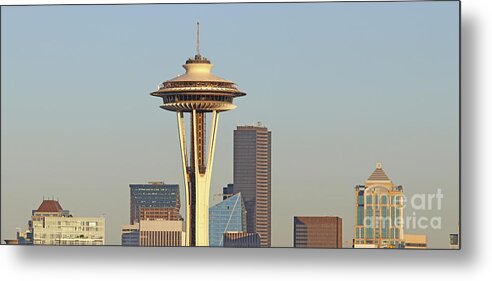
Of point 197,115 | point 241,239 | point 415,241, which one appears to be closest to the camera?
point 415,241

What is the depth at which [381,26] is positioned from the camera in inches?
248

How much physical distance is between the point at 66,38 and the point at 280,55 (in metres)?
1.20

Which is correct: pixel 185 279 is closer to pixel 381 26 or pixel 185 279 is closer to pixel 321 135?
pixel 321 135

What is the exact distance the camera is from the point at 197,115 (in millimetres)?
6469

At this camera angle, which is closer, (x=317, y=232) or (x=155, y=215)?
(x=317, y=232)

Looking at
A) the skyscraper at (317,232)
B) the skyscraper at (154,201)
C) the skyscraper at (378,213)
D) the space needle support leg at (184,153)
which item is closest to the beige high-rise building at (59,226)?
the skyscraper at (154,201)

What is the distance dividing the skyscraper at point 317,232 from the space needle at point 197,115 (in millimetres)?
513

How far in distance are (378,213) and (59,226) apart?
69.3 inches

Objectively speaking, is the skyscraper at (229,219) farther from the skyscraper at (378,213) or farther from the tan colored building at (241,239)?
the skyscraper at (378,213)

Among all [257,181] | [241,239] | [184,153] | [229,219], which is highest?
[184,153]

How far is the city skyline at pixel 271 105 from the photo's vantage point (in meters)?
6.25

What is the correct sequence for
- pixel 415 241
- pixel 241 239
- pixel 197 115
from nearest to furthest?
pixel 415 241
pixel 241 239
pixel 197 115

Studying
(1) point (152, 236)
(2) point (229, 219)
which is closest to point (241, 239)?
(2) point (229, 219)

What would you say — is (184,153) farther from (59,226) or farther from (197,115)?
(59,226)
